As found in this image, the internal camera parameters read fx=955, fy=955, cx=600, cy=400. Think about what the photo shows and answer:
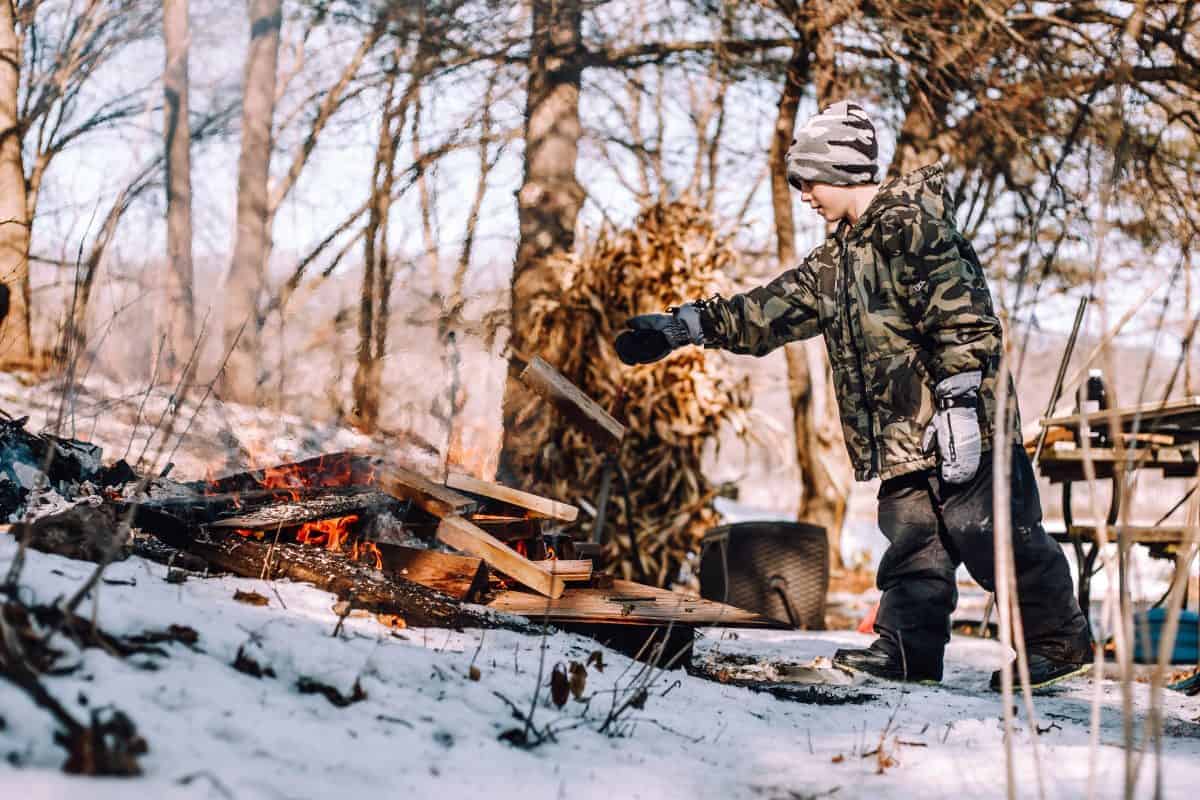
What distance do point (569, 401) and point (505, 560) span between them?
0.79m

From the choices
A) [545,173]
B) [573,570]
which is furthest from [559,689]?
[545,173]

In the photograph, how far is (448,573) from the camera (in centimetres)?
312

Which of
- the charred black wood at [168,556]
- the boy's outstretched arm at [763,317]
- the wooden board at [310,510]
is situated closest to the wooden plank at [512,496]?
the wooden board at [310,510]

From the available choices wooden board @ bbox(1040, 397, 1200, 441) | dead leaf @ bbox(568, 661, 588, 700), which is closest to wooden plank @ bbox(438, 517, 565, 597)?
dead leaf @ bbox(568, 661, 588, 700)

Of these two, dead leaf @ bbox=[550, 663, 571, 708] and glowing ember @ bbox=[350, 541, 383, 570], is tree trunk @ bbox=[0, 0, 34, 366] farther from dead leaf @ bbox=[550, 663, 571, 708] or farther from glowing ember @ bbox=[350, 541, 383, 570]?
dead leaf @ bbox=[550, 663, 571, 708]

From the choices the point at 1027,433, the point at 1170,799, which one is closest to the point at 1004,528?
the point at 1170,799

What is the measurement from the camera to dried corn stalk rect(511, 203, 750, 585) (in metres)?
6.23

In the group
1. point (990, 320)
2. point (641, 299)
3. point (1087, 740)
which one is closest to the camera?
point (1087, 740)

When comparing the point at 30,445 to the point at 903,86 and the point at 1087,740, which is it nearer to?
the point at 1087,740

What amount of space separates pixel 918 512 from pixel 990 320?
702 mm

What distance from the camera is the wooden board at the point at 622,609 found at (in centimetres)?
302

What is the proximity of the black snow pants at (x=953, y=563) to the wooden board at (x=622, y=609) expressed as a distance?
1.67 feet

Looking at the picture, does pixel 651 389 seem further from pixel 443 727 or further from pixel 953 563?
pixel 443 727

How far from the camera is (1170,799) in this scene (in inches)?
68.5
